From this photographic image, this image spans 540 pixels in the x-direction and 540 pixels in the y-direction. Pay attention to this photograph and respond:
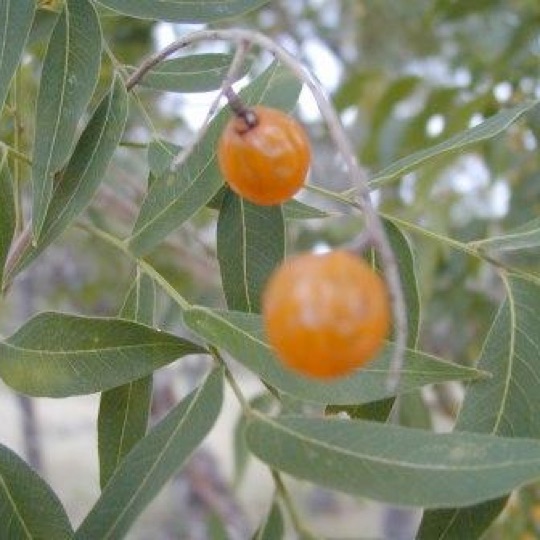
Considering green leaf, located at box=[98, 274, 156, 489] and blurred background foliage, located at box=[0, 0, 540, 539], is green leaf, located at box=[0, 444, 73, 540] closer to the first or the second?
green leaf, located at box=[98, 274, 156, 489]

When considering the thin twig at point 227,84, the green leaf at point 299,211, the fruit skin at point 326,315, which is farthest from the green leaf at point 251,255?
the fruit skin at point 326,315

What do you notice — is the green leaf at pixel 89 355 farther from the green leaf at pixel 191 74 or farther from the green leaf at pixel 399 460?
the green leaf at pixel 191 74

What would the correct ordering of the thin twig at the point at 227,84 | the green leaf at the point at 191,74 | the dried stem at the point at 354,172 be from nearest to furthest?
1. the dried stem at the point at 354,172
2. the thin twig at the point at 227,84
3. the green leaf at the point at 191,74

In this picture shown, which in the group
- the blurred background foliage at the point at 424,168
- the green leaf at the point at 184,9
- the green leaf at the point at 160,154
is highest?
the green leaf at the point at 184,9

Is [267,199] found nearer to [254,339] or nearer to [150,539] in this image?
[254,339]

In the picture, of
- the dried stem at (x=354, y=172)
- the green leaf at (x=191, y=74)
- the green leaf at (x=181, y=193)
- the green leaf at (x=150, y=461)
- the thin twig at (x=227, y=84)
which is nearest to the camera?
the dried stem at (x=354, y=172)

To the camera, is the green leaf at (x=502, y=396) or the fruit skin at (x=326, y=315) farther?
the green leaf at (x=502, y=396)

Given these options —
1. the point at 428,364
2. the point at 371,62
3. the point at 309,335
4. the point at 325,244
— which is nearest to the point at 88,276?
the point at 325,244
